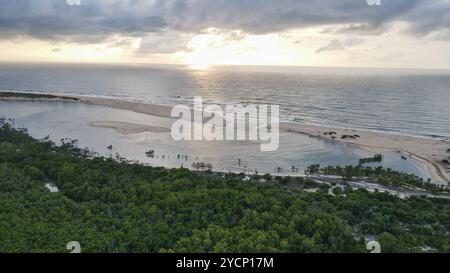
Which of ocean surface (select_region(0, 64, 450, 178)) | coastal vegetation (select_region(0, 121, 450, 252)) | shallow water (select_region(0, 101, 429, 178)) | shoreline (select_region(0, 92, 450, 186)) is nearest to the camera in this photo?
coastal vegetation (select_region(0, 121, 450, 252))

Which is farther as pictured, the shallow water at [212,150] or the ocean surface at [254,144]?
the ocean surface at [254,144]

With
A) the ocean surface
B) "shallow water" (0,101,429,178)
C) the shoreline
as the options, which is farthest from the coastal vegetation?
the shoreline

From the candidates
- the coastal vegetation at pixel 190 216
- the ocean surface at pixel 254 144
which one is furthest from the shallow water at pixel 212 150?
the coastal vegetation at pixel 190 216

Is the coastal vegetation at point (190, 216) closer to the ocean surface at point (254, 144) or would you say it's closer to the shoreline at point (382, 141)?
the ocean surface at point (254, 144)

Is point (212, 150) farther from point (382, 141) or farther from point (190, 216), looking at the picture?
point (190, 216)

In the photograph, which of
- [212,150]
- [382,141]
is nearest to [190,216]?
[212,150]

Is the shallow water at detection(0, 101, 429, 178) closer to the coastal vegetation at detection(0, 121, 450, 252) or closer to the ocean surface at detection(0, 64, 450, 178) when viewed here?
the ocean surface at detection(0, 64, 450, 178)
